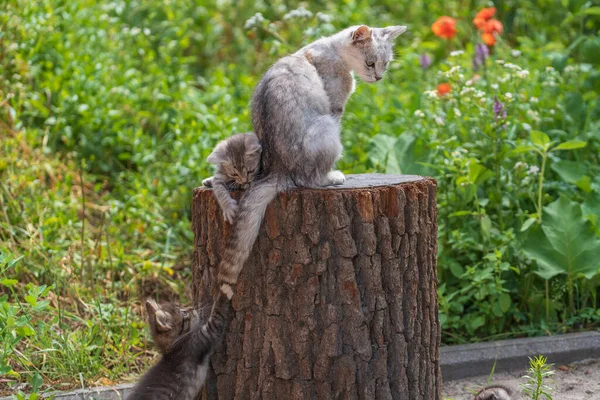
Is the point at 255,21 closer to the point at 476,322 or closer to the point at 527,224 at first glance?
the point at 527,224

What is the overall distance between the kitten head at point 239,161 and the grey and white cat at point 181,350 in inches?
18.1

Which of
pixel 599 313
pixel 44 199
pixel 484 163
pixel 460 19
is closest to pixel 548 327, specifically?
pixel 599 313

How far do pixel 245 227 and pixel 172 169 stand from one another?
9.13 feet

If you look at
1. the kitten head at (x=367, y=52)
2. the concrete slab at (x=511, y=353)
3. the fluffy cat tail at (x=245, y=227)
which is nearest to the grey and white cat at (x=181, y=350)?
the fluffy cat tail at (x=245, y=227)

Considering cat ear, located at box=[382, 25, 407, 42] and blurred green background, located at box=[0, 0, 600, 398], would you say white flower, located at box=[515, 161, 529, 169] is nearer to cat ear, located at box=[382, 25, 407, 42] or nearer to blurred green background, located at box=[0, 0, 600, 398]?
blurred green background, located at box=[0, 0, 600, 398]

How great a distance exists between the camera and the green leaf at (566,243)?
4508 millimetres

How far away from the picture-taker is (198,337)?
11.3ft

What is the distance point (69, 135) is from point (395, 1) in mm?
4680

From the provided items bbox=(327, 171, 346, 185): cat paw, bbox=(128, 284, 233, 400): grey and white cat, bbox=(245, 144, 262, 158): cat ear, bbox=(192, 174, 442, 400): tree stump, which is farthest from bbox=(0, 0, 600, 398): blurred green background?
bbox=(327, 171, 346, 185): cat paw

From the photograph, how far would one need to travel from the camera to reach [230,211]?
11.0ft

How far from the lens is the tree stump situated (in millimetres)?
3260

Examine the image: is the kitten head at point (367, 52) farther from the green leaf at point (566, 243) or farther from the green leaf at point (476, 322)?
the green leaf at point (476, 322)

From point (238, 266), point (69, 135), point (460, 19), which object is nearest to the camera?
point (238, 266)

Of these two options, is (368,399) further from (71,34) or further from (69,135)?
(71,34)
